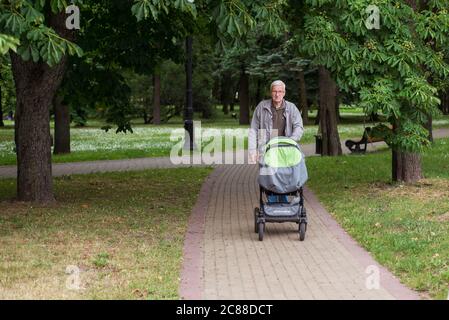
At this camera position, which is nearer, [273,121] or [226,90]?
[273,121]

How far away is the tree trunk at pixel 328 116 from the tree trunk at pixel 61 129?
8535 millimetres

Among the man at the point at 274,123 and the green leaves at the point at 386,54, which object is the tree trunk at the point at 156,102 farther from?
the man at the point at 274,123

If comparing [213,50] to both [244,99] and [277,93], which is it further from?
[244,99]

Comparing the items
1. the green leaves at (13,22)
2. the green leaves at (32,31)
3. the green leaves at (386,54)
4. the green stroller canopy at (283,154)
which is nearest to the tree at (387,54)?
the green leaves at (386,54)

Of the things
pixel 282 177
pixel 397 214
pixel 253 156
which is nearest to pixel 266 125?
pixel 253 156

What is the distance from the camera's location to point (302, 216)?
920 cm

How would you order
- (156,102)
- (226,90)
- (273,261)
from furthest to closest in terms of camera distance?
(226,90) < (156,102) < (273,261)

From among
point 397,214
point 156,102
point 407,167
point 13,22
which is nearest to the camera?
point 13,22

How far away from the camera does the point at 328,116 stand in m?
21.2

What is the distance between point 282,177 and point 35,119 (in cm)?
480

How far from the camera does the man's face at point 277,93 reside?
943 centimetres

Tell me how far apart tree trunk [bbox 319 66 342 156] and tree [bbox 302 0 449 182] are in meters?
8.67

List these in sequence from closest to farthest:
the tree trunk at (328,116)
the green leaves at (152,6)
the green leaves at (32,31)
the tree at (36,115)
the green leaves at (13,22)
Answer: the green leaves at (13,22), the green leaves at (32,31), the green leaves at (152,6), the tree at (36,115), the tree trunk at (328,116)
